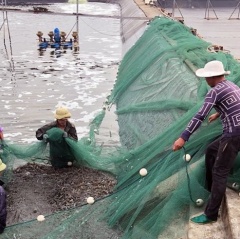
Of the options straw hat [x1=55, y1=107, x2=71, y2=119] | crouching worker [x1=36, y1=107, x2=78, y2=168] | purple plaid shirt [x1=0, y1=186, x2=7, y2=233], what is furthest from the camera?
straw hat [x1=55, y1=107, x2=71, y2=119]

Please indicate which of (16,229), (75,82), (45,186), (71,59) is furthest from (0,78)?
(16,229)

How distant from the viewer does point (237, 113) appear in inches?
180

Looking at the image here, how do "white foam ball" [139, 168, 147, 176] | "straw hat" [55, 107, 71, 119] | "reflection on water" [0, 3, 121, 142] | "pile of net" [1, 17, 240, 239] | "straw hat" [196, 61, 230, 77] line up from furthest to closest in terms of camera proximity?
"reflection on water" [0, 3, 121, 142] → "straw hat" [55, 107, 71, 119] → "white foam ball" [139, 168, 147, 176] → "pile of net" [1, 17, 240, 239] → "straw hat" [196, 61, 230, 77]

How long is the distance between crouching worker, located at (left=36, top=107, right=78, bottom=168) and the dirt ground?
0.55ft

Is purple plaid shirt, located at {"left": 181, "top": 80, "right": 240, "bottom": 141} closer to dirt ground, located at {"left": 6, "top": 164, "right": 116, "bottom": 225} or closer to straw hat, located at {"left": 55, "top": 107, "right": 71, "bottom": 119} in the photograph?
dirt ground, located at {"left": 6, "top": 164, "right": 116, "bottom": 225}

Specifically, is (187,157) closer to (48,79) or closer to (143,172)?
(143,172)

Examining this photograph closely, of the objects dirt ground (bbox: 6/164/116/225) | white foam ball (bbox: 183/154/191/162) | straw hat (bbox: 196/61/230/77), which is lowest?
dirt ground (bbox: 6/164/116/225)

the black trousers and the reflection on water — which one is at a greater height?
the black trousers

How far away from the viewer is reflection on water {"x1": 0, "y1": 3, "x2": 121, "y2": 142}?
11.1 m

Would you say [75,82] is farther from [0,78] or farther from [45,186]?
[45,186]

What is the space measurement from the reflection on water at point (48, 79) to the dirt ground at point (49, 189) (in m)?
2.57

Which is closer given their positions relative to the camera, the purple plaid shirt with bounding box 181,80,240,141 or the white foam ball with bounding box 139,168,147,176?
the purple plaid shirt with bounding box 181,80,240,141

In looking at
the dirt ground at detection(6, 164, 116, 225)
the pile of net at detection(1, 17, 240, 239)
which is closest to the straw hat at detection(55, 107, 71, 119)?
the pile of net at detection(1, 17, 240, 239)

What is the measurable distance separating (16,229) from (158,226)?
1993mm
